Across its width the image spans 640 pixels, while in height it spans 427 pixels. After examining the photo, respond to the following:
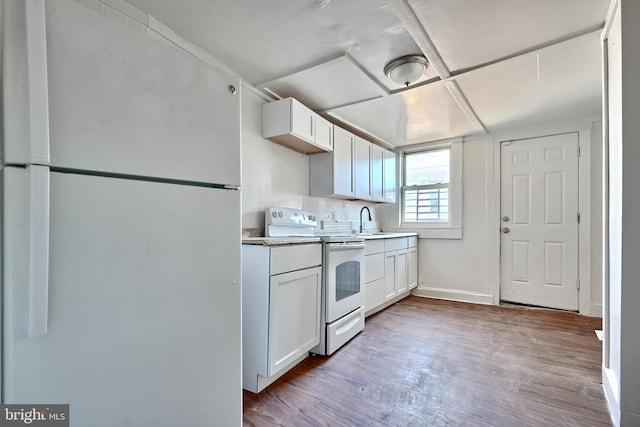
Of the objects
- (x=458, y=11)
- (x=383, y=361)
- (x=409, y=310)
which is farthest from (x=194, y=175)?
(x=409, y=310)

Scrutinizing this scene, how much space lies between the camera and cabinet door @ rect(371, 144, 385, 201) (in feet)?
12.2

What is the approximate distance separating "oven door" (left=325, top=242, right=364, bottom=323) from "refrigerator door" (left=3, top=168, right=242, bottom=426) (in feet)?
3.64

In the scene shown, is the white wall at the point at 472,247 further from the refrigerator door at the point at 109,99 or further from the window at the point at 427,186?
the refrigerator door at the point at 109,99

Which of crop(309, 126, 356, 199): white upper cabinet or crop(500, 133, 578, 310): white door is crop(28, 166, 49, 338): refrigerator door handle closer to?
crop(309, 126, 356, 199): white upper cabinet

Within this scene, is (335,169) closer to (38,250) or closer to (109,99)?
(109,99)

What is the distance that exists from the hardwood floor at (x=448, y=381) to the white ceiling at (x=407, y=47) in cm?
211

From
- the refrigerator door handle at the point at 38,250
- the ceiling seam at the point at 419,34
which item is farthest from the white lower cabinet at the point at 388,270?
the refrigerator door handle at the point at 38,250

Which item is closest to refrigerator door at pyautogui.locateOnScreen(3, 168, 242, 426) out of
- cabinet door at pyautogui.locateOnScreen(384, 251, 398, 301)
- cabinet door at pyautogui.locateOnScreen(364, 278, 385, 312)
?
cabinet door at pyautogui.locateOnScreen(364, 278, 385, 312)

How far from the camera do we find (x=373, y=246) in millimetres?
3059

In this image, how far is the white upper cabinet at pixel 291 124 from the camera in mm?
2439

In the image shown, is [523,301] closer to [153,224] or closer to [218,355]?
[218,355]

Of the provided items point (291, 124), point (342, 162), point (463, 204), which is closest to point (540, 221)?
point (463, 204)

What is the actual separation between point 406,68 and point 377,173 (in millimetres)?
1861

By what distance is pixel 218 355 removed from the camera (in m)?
1.09
